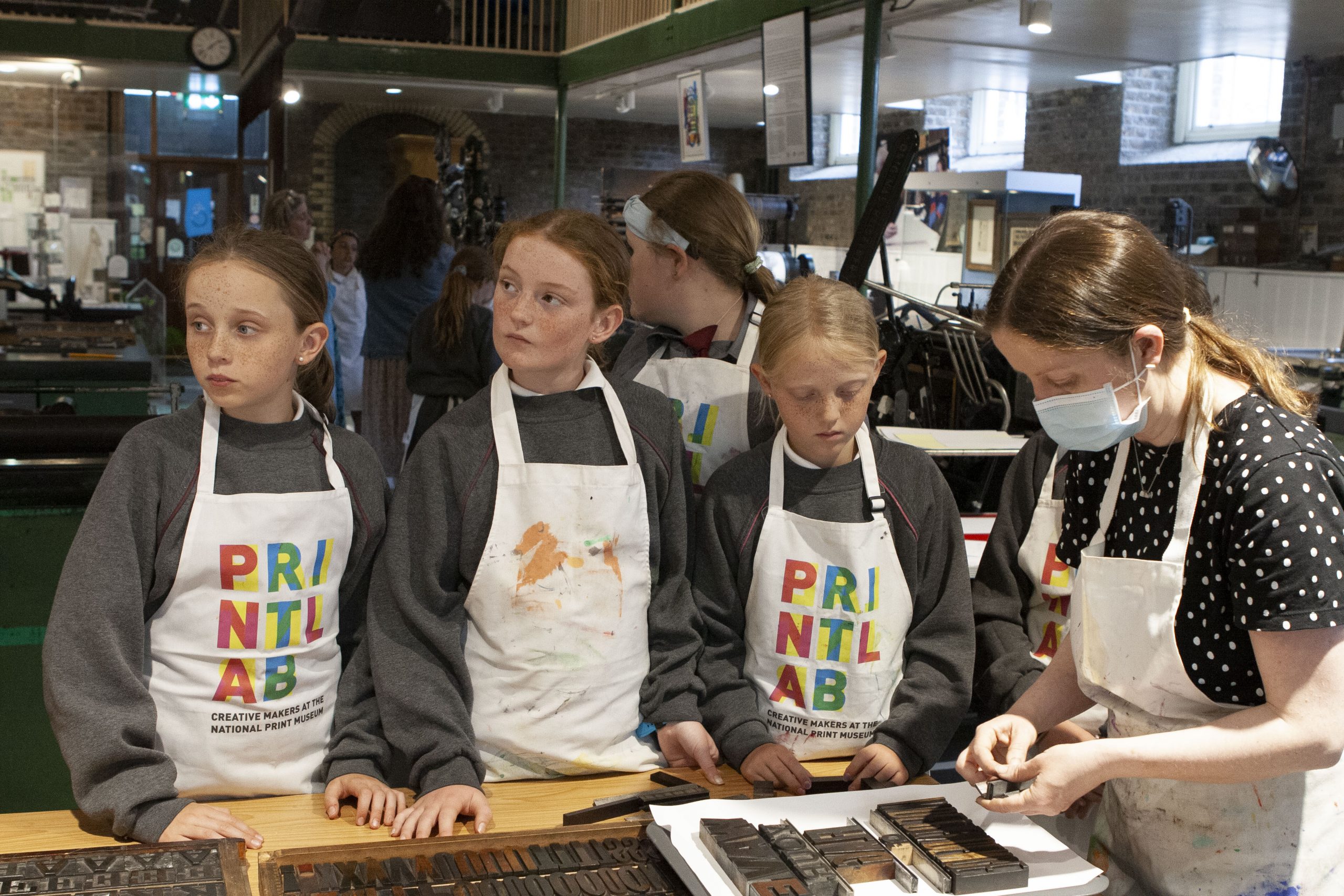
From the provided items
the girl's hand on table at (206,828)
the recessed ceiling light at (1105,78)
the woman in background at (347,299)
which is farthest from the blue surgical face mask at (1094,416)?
the recessed ceiling light at (1105,78)

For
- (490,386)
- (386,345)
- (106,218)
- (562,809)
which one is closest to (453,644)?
(562,809)

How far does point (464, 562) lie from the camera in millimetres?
1681

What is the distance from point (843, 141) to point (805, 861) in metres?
14.3

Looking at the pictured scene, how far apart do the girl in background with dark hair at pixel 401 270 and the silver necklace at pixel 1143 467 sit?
174 inches

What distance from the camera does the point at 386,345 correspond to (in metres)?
5.92

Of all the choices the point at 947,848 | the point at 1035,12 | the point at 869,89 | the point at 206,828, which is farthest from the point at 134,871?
the point at 1035,12

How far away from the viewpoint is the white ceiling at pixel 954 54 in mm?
6070

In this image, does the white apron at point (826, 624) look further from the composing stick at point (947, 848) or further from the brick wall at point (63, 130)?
the brick wall at point (63, 130)

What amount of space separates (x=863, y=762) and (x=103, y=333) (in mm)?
5894

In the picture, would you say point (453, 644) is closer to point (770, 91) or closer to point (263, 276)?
point (263, 276)

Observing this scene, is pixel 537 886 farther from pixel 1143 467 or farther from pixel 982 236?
pixel 982 236

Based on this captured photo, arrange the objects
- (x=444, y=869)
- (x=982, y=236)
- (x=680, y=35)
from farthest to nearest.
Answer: (x=680, y=35)
(x=982, y=236)
(x=444, y=869)

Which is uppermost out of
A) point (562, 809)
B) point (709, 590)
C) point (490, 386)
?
point (490, 386)

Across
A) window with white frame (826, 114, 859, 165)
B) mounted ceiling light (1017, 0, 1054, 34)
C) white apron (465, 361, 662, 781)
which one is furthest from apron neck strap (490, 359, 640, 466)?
window with white frame (826, 114, 859, 165)
